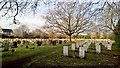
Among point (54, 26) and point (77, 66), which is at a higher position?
point (54, 26)

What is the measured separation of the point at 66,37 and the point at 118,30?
13.9 meters

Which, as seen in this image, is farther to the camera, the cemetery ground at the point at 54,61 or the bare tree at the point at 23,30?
the bare tree at the point at 23,30

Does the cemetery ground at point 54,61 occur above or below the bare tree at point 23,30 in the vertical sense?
below

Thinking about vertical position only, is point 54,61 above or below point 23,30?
below

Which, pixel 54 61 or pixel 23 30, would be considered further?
pixel 23 30

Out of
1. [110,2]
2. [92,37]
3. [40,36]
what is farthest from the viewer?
[92,37]

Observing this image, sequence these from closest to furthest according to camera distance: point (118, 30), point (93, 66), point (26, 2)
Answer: point (93, 66) → point (26, 2) → point (118, 30)

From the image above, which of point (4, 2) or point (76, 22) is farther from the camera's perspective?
Result: point (76, 22)

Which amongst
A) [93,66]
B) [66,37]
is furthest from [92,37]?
[93,66]

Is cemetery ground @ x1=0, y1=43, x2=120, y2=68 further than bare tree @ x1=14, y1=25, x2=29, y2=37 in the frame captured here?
No

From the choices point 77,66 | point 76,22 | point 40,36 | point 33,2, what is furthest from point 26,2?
point 76,22

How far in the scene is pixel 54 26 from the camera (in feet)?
116

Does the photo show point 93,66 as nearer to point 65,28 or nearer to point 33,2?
point 33,2

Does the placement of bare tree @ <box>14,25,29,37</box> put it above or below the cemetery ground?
above
